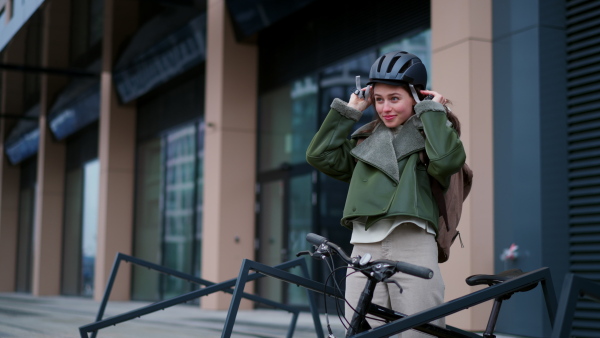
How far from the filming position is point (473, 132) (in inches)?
275

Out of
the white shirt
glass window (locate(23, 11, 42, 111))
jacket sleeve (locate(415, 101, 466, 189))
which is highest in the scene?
glass window (locate(23, 11, 42, 111))

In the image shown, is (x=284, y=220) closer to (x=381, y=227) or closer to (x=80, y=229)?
(x=381, y=227)

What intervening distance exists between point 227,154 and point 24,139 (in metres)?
14.1

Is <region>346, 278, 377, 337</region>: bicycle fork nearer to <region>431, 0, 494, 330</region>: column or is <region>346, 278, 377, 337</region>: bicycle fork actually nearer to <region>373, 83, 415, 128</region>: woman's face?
<region>373, 83, 415, 128</region>: woman's face

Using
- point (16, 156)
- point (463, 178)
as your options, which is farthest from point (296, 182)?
point (16, 156)

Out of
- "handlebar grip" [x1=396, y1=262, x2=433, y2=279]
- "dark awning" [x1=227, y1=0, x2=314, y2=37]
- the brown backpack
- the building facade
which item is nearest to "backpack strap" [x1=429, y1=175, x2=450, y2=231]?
the brown backpack

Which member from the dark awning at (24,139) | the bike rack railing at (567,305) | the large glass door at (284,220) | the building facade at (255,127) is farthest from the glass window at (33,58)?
the bike rack railing at (567,305)

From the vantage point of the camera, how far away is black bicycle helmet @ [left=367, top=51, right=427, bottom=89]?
2.63m

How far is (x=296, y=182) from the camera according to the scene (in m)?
11.6

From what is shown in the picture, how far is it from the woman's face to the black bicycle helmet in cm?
4

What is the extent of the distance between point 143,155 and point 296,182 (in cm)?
655

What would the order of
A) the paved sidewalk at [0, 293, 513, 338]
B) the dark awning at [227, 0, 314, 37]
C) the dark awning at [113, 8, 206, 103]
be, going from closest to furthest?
the paved sidewalk at [0, 293, 513, 338]
the dark awning at [227, 0, 314, 37]
the dark awning at [113, 8, 206, 103]

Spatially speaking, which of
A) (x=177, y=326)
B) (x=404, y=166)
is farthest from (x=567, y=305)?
(x=177, y=326)

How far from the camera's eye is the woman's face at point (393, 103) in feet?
8.80
